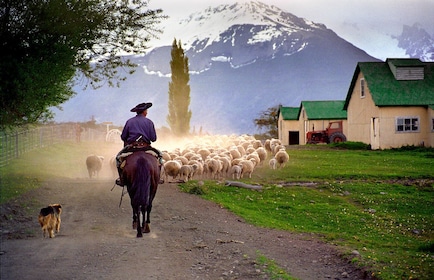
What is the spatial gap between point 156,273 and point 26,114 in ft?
41.6

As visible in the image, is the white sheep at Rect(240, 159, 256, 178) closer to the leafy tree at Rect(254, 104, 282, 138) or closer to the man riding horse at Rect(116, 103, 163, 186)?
the man riding horse at Rect(116, 103, 163, 186)

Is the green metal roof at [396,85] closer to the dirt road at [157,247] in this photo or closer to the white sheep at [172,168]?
the white sheep at [172,168]

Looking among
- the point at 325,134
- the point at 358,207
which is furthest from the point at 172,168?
the point at 325,134

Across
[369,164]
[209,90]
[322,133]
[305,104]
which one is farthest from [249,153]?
[209,90]

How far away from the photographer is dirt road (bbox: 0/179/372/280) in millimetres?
9641

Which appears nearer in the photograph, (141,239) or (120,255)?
(120,255)

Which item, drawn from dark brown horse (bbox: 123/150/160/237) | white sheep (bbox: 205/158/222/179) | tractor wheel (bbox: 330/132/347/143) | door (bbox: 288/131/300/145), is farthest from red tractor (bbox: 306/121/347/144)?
dark brown horse (bbox: 123/150/160/237)

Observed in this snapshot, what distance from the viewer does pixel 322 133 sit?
174ft

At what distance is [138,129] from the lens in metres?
12.4

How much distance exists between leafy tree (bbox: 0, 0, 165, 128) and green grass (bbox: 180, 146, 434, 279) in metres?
5.67

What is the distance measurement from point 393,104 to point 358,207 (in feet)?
74.2

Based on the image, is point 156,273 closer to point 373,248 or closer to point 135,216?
point 135,216

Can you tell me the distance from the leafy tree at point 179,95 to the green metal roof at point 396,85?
66.3ft

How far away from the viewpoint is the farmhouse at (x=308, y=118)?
5841cm
